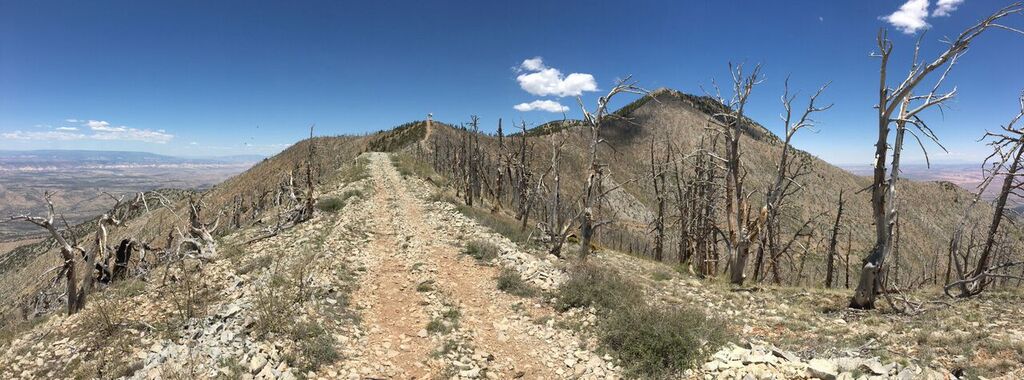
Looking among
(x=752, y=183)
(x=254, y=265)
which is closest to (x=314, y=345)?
(x=254, y=265)

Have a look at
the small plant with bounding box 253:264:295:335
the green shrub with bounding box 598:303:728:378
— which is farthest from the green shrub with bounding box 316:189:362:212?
the green shrub with bounding box 598:303:728:378

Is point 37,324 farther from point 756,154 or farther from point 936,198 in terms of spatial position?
point 936,198

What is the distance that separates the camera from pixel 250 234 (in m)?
16.5

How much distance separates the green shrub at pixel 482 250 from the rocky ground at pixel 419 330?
0.49 meters

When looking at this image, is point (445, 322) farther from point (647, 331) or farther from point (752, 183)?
point (752, 183)

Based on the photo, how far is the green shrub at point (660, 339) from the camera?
767cm

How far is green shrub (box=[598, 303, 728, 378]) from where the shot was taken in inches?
302

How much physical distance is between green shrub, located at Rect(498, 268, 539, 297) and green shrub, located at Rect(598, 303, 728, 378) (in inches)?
109

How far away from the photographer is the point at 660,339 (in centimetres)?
813

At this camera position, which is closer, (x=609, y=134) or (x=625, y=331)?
(x=625, y=331)

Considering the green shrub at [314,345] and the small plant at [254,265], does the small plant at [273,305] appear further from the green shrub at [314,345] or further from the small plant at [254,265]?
the small plant at [254,265]

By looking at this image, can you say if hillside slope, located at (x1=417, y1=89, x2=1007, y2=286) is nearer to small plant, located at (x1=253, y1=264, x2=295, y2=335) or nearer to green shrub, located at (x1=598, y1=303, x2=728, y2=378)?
green shrub, located at (x1=598, y1=303, x2=728, y2=378)

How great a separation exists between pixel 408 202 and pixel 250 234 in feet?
31.6

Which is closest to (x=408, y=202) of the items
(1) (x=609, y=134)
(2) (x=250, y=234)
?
(2) (x=250, y=234)
